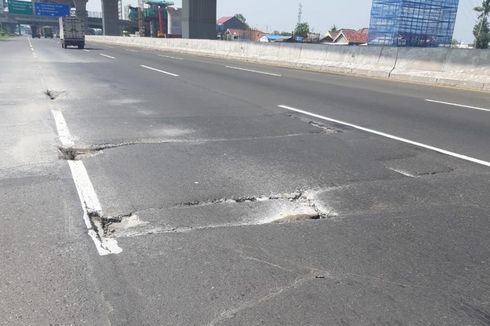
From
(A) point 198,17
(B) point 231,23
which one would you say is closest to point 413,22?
(A) point 198,17

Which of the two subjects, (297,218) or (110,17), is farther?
(110,17)

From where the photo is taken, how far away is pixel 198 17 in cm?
4191

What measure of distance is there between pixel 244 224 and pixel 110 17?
81774 mm

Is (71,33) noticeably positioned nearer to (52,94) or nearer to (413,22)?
(413,22)

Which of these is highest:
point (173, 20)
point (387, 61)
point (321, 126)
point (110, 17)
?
point (173, 20)

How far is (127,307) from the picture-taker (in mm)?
2709

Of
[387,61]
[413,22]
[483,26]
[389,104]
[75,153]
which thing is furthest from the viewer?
[483,26]

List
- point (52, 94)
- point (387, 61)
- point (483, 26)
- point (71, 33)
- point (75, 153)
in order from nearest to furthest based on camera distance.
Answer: point (75, 153)
point (52, 94)
point (387, 61)
point (71, 33)
point (483, 26)

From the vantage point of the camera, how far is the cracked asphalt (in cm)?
277

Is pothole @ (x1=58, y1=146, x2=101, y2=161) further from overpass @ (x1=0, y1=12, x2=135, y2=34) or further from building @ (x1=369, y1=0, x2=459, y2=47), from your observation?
overpass @ (x1=0, y1=12, x2=135, y2=34)

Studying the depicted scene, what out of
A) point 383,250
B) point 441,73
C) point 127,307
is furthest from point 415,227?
point 441,73

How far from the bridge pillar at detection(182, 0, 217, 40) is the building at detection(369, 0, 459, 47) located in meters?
15.8

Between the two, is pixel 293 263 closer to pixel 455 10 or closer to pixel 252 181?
pixel 252 181

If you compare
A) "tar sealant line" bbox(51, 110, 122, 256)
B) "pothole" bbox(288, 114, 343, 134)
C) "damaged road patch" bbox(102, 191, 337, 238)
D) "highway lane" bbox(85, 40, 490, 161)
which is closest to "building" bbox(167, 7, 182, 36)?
"highway lane" bbox(85, 40, 490, 161)
